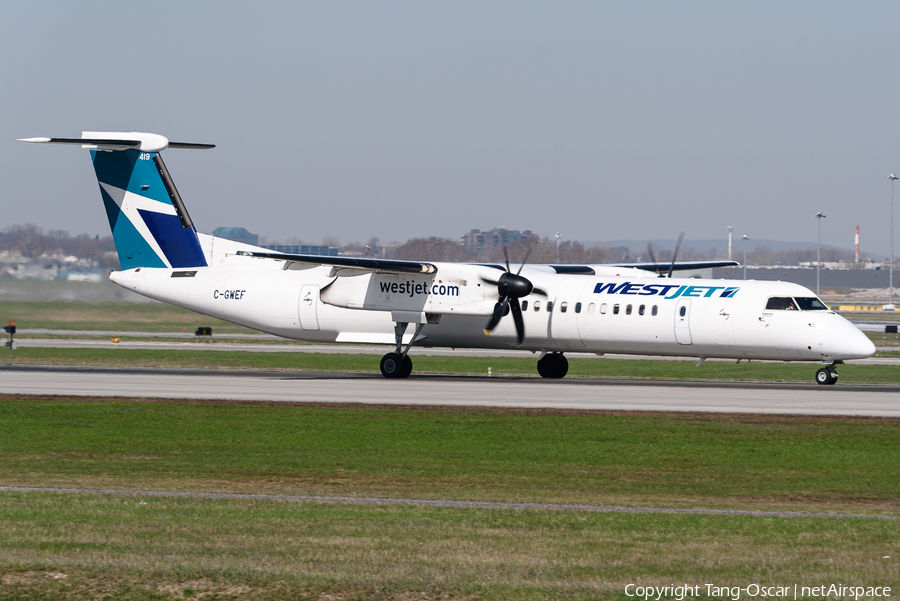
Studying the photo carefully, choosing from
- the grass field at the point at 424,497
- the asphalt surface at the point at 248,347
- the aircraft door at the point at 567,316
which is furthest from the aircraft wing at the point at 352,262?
the asphalt surface at the point at 248,347

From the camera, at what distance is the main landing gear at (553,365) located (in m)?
34.2

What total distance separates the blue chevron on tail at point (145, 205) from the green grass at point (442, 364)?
21.9 feet

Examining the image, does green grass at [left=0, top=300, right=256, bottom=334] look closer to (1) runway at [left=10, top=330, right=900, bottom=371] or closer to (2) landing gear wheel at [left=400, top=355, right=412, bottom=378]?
(1) runway at [left=10, top=330, right=900, bottom=371]

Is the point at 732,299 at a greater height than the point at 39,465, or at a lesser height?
greater

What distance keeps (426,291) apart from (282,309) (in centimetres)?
537

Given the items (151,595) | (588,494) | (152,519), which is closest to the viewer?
(151,595)

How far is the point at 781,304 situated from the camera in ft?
94.8

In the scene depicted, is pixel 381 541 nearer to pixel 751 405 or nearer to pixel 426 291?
pixel 751 405

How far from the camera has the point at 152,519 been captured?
11648 millimetres

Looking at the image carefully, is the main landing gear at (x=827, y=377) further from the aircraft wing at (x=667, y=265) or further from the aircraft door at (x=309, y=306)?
the aircraft door at (x=309, y=306)

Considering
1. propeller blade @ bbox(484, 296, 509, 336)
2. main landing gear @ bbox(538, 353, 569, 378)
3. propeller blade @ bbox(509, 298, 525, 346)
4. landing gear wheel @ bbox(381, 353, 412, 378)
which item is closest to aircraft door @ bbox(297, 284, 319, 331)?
landing gear wheel @ bbox(381, 353, 412, 378)

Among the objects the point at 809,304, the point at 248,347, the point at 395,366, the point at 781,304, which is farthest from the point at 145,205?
the point at 809,304

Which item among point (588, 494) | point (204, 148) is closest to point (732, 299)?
point (588, 494)

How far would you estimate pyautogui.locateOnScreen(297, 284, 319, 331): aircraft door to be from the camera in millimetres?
33938
